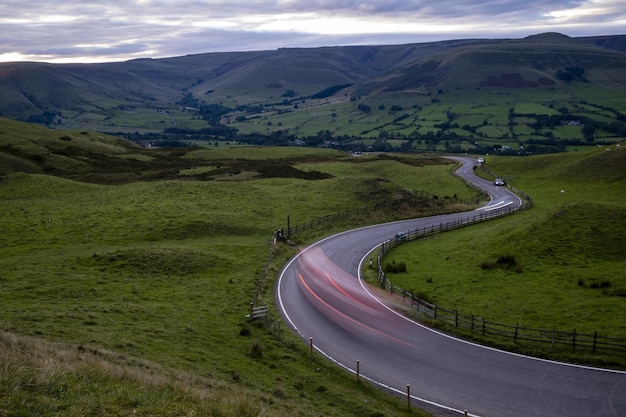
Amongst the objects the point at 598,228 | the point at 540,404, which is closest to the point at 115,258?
the point at 540,404

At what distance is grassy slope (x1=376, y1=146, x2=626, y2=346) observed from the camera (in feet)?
112

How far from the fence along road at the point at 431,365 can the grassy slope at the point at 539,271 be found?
15.1 ft

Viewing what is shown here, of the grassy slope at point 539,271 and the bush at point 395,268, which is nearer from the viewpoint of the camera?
the grassy slope at point 539,271

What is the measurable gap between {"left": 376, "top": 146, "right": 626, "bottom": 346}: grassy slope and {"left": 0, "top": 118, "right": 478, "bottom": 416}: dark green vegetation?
1350 cm

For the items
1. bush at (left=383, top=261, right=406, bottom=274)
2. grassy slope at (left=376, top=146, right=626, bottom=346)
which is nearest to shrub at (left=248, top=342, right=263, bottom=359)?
grassy slope at (left=376, top=146, right=626, bottom=346)

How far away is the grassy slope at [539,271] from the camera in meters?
34.1

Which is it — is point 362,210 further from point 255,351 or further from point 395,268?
point 255,351

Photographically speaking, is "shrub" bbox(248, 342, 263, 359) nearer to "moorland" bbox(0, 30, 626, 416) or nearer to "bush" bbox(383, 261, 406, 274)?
"moorland" bbox(0, 30, 626, 416)

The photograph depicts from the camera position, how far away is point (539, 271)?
1693 inches

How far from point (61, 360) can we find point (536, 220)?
46950 millimetres

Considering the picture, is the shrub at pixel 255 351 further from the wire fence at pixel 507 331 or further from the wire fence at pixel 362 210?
the wire fence at pixel 362 210

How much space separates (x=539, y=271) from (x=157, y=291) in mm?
31538

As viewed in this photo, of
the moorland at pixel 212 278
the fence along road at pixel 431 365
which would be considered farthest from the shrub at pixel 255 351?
the fence along road at pixel 431 365

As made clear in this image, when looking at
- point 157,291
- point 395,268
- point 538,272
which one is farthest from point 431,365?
point 157,291
